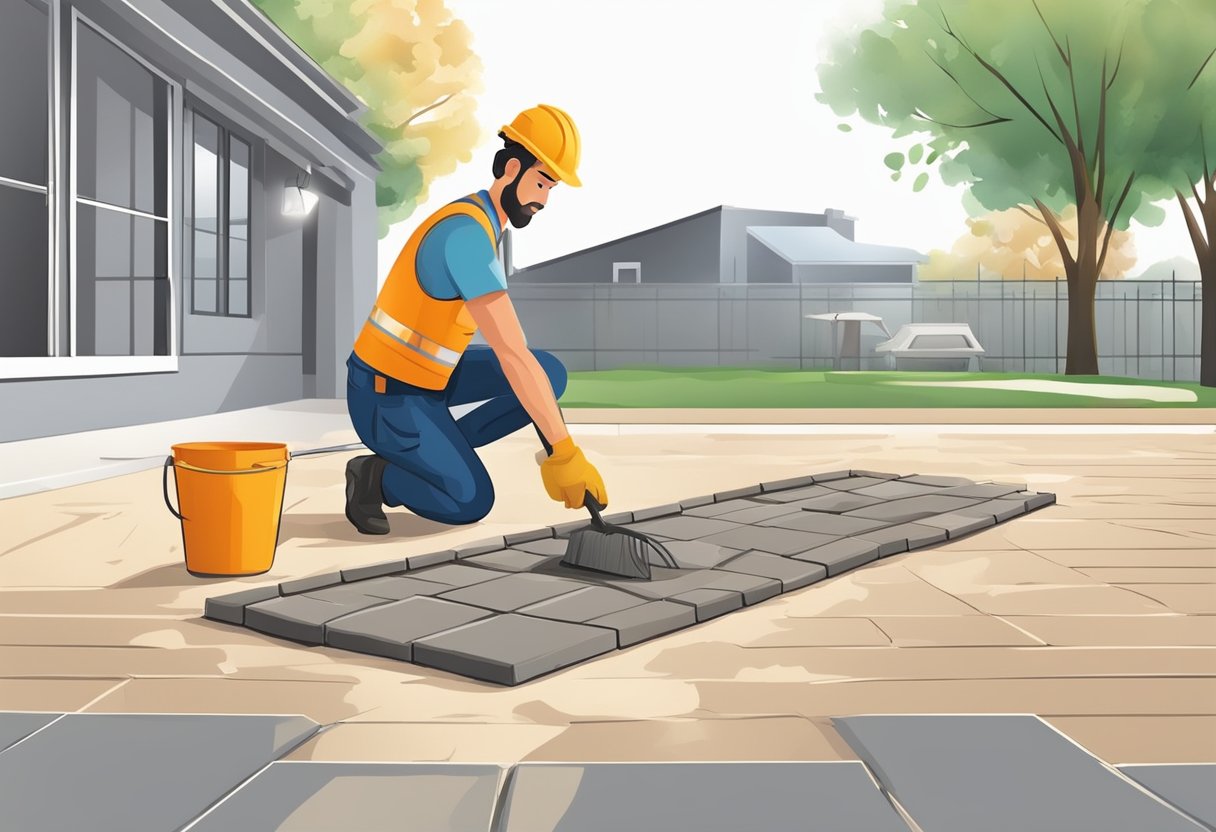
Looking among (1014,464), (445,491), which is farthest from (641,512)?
(1014,464)

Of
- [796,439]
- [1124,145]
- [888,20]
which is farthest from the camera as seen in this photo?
[888,20]

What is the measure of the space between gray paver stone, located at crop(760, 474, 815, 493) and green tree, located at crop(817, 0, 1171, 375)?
1725 centimetres

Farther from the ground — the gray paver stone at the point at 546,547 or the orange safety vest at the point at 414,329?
the orange safety vest at the point at 414,329

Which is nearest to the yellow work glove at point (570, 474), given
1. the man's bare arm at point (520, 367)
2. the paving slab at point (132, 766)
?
the man's bare arm at point (520, 367)

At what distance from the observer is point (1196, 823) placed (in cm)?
179

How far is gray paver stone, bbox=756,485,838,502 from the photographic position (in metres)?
5.59

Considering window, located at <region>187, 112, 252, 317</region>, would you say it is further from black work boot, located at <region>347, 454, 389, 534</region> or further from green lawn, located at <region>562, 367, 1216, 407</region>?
black work boot, located at <region>347, 454, 389, 534</region>

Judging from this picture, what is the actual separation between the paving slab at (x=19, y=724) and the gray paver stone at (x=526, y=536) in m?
2.12

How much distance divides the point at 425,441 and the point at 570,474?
1092mm

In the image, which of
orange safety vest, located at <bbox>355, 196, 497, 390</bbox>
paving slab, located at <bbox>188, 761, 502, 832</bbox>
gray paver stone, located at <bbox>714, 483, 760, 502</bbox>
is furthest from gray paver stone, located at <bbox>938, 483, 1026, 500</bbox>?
paving slab, located at <bbox>188, 761, 502, 832</bbox>

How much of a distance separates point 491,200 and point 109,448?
4.45m

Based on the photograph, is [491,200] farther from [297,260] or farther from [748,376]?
[748,376]

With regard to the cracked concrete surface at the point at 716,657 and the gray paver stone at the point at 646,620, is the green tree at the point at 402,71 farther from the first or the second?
the gray paver stone at the point at 646,620

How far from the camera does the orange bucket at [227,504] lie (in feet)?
12.2
